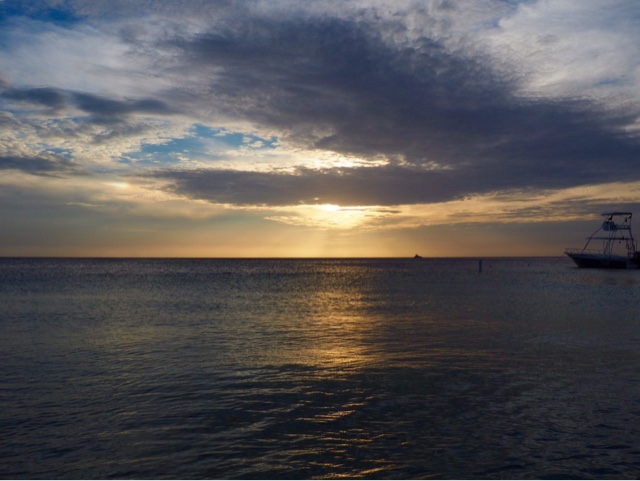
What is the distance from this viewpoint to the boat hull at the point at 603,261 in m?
128

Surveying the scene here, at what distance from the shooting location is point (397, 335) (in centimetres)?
2864

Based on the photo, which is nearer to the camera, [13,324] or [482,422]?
[482,422]

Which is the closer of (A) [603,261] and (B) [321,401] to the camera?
(B) [321,401]

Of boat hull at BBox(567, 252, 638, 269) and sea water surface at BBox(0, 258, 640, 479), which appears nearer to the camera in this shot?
sea water surface at BBox(0, 258, 640, 479)

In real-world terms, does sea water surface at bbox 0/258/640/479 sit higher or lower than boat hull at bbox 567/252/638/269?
lower

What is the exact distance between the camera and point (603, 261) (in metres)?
132

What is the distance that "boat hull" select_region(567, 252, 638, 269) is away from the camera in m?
128

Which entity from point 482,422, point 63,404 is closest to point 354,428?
point 482,422

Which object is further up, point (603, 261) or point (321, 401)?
point (603, 261)

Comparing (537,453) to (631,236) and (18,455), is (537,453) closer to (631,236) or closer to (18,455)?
(18,455)

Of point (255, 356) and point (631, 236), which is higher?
point (631, 236)

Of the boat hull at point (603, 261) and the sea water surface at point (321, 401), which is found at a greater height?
the boat hull at point (603, 261)

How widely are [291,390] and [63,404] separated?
7202mm

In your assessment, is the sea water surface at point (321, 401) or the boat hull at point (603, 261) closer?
the sea water surface at point (321, 401)
